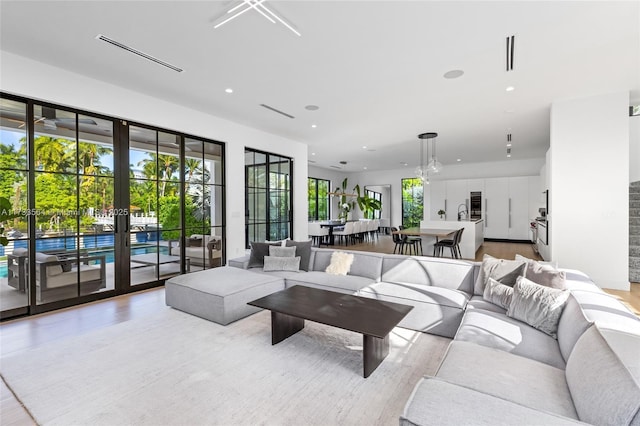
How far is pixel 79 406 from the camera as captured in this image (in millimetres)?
1991

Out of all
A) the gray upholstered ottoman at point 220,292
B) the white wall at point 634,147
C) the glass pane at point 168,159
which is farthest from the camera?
the white wall at point 634,147

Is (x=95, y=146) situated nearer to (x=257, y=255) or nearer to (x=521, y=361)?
(x=257, y=255)

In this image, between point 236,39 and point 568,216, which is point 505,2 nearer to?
point 236,39

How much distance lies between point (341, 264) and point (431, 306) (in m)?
1.48

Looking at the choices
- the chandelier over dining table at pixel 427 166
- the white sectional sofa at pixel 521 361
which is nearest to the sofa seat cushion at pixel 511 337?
the white sectional sofa at pixel 521 361

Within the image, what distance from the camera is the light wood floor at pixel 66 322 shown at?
6.66 ft

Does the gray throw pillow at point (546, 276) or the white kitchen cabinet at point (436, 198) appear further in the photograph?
the white kitchen cabinet at point (436, 198)

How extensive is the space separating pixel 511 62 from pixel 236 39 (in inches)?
128

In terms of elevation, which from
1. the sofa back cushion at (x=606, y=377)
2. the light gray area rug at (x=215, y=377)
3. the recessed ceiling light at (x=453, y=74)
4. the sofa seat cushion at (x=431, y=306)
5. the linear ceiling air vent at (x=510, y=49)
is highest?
the recessed ceiling light at (x=453, y=74)

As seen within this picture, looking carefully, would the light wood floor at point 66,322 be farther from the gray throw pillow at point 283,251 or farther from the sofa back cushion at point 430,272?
the sofa back cushion at point 430,272

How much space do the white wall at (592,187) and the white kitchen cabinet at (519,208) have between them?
617 cm

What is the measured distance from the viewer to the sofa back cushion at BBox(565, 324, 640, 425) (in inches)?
43.0

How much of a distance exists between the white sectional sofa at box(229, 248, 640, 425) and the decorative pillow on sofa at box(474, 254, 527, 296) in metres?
0.13

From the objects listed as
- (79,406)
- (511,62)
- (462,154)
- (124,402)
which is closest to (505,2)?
(511,62)
